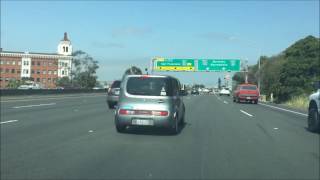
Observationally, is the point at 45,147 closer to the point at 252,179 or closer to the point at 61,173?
the point at 61,173

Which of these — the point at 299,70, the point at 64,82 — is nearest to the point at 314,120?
the point at 299,70

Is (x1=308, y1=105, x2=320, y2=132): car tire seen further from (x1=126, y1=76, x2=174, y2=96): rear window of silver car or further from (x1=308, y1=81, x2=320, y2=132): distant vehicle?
(x1=126, y1=76, x2=174, y2=96): rear window of silver car

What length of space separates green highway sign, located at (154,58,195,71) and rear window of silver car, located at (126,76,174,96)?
57.6m

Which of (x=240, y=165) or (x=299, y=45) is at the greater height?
(x=299, y=45)

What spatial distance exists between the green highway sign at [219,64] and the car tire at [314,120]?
56363mm

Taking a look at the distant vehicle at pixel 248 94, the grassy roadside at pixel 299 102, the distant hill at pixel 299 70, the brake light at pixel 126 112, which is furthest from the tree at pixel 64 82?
the brake light at pixel 126 112

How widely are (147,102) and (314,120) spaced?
18.9 feet

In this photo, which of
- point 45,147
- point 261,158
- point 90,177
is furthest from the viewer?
point 45,147

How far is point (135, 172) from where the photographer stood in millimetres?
8547

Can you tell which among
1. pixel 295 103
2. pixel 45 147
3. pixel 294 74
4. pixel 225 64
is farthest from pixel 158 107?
pixel 225 64

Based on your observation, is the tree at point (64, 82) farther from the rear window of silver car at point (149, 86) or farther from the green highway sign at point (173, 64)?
the rear window of silver car at point (149, 86)

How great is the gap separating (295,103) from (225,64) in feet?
99.5

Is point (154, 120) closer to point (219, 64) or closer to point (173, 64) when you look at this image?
point (173, 64)

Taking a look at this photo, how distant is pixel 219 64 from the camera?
7325 cm
